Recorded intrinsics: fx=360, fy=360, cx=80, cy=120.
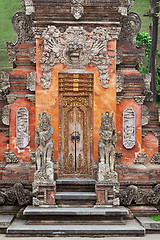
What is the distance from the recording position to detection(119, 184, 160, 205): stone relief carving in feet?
33.4

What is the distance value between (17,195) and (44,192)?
3.30 ft

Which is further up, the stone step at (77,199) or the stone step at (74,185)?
the stone step at (74,185)

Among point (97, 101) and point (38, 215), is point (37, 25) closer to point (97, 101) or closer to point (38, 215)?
point (97, 101)

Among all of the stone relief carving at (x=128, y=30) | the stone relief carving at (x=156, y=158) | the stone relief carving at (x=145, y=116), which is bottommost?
the stone relief carving at (x=156, y=158)

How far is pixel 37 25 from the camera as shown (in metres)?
10.6

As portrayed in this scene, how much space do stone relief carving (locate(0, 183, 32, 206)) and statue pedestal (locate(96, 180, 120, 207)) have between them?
1.98m

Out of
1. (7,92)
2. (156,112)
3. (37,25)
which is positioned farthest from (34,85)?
(156,112)

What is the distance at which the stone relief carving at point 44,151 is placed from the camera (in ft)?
31.3

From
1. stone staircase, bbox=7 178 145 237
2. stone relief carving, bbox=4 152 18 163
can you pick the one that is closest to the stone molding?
stone relief carving, bbox=4 152 18 163

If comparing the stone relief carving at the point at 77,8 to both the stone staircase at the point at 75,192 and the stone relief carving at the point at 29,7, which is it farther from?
the stone staircase at the point at 75,192

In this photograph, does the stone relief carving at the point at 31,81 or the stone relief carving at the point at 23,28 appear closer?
the stone relief carving at the point at 31,81

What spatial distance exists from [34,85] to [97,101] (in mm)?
1944

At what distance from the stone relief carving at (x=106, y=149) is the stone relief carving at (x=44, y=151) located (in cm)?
132

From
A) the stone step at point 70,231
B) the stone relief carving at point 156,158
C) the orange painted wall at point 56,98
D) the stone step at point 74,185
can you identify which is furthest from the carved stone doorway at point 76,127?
the stone step at point 70,231
